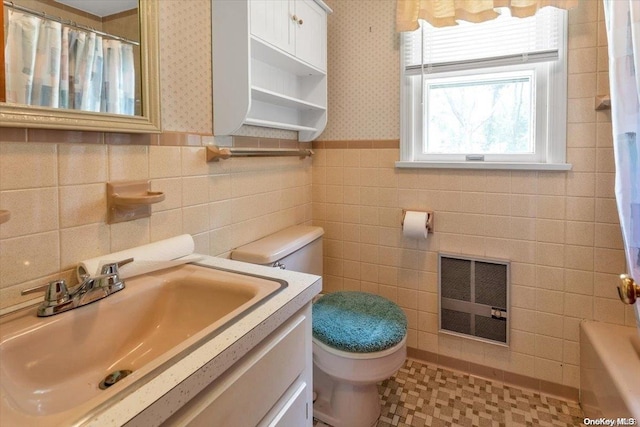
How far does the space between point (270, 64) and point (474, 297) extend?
1518mm

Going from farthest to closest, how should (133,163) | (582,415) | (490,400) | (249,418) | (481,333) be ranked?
(481,333)
(490,400)
(582,415)
(133,163)
(249,418)

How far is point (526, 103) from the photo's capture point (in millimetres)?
1702

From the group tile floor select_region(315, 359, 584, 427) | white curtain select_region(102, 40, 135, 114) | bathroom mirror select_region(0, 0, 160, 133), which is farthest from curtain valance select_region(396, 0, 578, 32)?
tile floor select_region(315, 359, 584, 427)

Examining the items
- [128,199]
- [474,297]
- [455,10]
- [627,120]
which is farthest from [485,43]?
[128,199]

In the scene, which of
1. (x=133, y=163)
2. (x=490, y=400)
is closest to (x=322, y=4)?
(x=133, y=163)

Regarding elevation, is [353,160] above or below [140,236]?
above

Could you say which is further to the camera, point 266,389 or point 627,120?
point 627,120

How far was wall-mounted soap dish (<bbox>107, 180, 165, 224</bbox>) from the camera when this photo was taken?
100cm

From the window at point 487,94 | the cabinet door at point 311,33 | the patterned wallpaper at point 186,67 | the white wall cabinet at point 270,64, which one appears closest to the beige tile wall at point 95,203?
the patterned wallpaper at point 186,67

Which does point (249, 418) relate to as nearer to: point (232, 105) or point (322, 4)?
point (232, 105)

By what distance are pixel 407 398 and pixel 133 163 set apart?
156 centimetres

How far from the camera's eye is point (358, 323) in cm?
149

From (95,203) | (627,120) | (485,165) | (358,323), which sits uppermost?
(627,120)

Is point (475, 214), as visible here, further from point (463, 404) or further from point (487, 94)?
point (463, 404)
